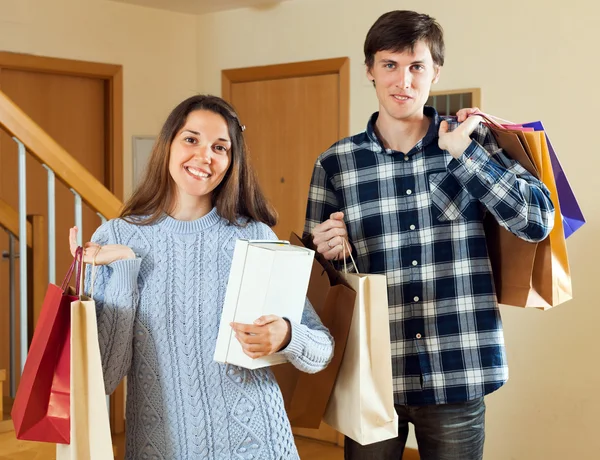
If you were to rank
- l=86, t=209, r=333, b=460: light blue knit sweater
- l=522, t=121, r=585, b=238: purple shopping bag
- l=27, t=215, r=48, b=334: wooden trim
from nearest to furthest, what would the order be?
l=86, t=209, r=333, b=460: light blue knit sweater, l=522, t=121, r=585, b=238: purple shopping bag, l=27, t=215, r=48, b=334: wooden trim

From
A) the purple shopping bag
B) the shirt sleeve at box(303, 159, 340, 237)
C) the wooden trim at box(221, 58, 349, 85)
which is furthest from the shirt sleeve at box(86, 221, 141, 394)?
the wooden trim at box(221, 58, 349, 85)

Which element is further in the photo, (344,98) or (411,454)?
(344,98)

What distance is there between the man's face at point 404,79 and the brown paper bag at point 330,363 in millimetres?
366

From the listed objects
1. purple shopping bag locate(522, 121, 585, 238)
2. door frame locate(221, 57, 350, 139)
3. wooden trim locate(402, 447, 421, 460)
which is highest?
door frame locate(221, 57, 350, 139)

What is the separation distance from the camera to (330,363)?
1647mm

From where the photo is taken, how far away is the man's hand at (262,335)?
4.63 ft

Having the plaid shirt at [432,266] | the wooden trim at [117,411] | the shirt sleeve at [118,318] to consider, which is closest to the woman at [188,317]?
the shirt sleeve at [118,318]

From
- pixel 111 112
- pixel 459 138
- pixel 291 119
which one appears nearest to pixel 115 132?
pixel 111 112

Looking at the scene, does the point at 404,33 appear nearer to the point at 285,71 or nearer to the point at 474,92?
the point at 474,92

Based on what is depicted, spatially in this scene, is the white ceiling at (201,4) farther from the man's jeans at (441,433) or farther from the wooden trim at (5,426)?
the man's jeans at (441,433)

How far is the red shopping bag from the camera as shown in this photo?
4.67 feet

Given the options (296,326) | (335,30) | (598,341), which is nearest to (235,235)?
(296,326)

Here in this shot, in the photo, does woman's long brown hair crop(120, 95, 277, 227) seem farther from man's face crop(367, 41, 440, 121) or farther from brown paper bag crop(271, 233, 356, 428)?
man's face crop(367, 41, 440, 121)

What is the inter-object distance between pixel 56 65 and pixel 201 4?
2.81 feet
